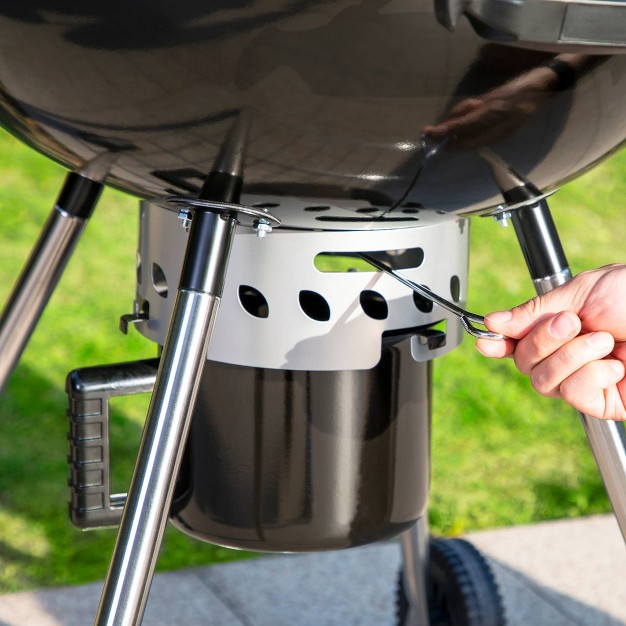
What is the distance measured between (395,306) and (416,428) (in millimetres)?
186

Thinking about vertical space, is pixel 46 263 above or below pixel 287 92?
above

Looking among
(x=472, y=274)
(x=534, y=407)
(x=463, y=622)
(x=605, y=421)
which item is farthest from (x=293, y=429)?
(x=472, y=274)

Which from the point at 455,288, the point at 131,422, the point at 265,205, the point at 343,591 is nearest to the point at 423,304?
the point at 455,288

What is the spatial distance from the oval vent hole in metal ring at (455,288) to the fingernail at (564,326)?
0.26m

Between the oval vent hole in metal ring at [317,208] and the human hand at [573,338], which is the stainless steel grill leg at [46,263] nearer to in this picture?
the oval vent hole in metal ring at [317,208]

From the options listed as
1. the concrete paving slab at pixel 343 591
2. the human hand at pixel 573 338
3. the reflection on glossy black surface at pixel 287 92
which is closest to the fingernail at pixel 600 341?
the human hand at pixel 573 338

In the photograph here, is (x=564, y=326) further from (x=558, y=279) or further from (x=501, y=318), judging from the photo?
(x=558, y=279)

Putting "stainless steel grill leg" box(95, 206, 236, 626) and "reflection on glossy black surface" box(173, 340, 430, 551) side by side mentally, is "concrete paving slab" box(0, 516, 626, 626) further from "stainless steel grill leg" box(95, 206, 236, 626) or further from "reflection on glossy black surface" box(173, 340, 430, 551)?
"stainless steel grill leg" box(95, 206, 236, 626)

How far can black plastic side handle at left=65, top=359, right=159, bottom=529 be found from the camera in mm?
1074

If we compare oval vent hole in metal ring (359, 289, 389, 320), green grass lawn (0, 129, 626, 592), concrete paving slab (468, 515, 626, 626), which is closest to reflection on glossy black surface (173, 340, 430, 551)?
oval vent hole in metal ring (359, 289, 389, 320)

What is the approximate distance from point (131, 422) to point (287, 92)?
1684 mm

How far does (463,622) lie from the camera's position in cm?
128

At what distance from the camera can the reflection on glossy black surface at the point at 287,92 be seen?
2.02 feet

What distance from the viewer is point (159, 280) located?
1.06 m
